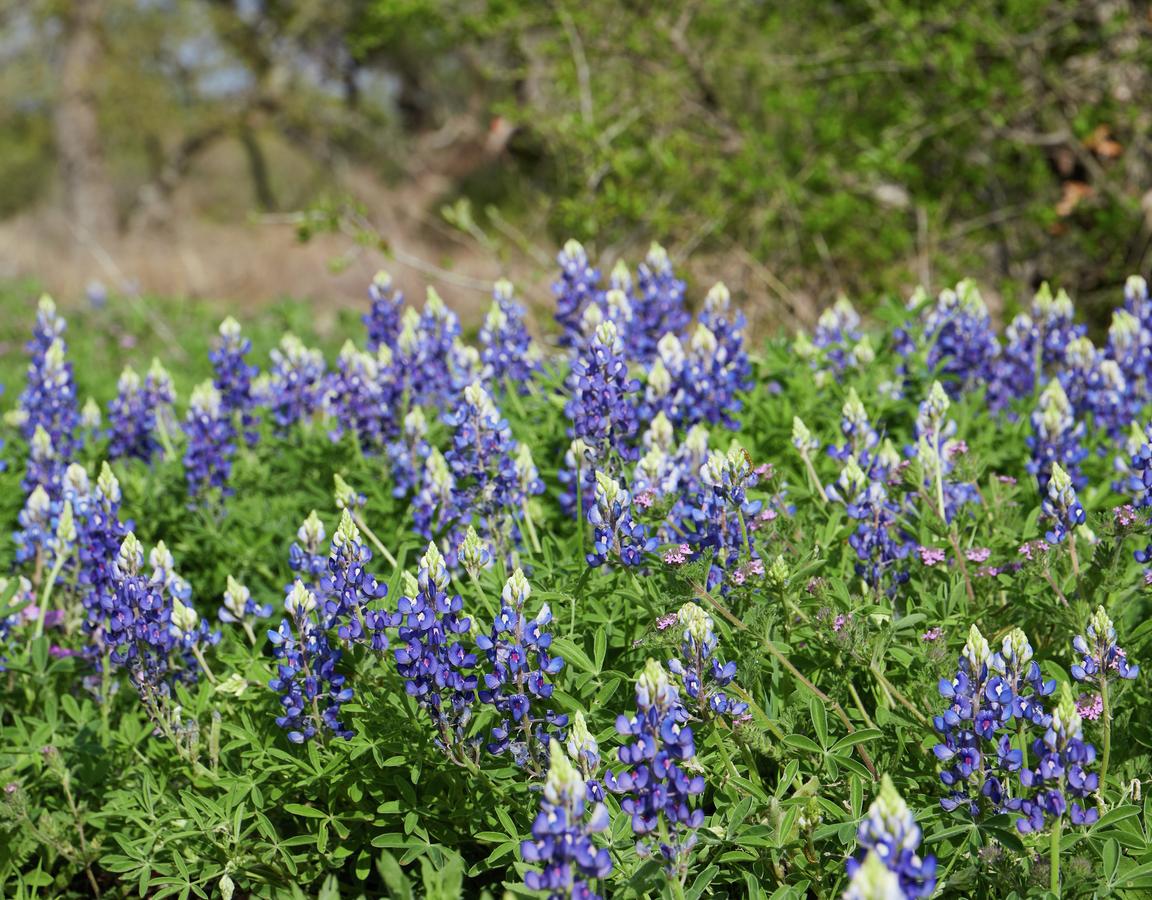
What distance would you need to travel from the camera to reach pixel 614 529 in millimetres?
2916

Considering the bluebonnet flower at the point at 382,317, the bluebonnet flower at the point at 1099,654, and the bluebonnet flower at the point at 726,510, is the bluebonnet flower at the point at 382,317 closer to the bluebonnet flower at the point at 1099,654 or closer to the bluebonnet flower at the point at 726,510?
the bluebonnet flower at the point at 726,510

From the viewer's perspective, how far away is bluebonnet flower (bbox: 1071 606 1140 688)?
8.13ft

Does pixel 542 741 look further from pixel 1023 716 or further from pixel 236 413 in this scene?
pixel 236 413

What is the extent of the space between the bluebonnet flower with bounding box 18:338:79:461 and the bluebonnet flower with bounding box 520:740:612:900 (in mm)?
3196

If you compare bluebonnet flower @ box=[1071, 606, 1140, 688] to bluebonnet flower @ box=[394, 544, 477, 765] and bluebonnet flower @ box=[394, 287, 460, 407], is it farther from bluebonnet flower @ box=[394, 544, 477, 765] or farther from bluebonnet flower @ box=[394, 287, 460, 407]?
bluebonnet flower @ box=[394, 287, 460, 407]

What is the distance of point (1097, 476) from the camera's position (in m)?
4.19

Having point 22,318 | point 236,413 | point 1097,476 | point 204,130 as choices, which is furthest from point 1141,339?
point 204,130

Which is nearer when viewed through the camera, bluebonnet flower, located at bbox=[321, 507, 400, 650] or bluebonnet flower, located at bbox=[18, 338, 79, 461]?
bluebonnet flower, located at bbox=[321, 507, 400, 650]

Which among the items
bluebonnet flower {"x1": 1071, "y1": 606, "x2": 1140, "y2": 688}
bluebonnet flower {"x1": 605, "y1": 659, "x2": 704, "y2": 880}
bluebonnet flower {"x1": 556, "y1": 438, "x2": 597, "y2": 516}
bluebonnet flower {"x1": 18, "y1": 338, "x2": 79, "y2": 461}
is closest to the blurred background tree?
bluebonnet flower {"x1": 18, "y1": 338, "x2": 79, "y2": 461}

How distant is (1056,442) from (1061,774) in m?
1.75

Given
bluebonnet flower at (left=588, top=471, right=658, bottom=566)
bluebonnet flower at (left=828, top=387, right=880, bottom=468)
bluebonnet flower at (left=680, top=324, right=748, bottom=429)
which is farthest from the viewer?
bluebonnet flower at (left=680, top=324, right=748, bottom=429)

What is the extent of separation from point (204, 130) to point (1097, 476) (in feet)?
94.1

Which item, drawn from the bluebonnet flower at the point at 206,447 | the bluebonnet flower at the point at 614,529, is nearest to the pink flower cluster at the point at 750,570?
the bluebonnet flower at the point at 614,529

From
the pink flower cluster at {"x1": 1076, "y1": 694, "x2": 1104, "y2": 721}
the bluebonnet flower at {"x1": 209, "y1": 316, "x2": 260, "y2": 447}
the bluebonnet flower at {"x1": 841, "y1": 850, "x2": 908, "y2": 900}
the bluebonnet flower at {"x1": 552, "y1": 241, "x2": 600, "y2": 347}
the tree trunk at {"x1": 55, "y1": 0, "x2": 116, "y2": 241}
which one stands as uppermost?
the bluebonnet flower at {"x1": 841, "y1": 850, "x2": 908, "y2": 900}
